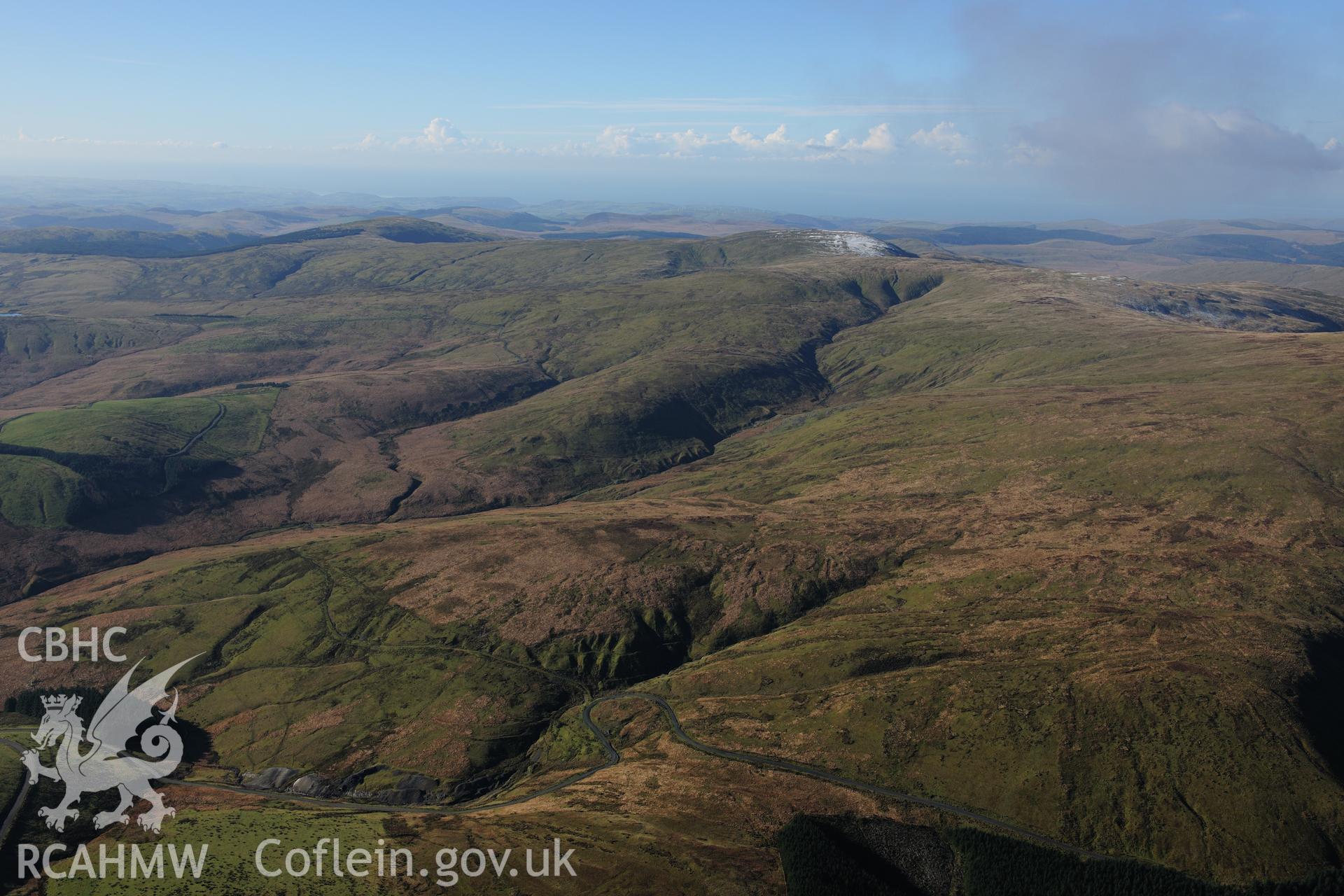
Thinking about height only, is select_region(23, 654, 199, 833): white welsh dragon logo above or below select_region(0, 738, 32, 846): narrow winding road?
below

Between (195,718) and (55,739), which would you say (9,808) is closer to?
(55,739)

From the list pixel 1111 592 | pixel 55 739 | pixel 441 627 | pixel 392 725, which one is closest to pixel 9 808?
pixel 55 739

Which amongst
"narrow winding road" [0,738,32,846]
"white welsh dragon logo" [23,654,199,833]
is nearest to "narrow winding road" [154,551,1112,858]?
"white welsh dragon logo" [23,654,199,833]

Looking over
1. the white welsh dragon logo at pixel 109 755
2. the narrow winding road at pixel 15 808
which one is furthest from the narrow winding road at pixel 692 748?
the narrow winding road at pixel 15 808

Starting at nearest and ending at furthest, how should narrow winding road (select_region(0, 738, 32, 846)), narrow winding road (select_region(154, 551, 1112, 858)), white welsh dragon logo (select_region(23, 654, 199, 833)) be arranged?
narrow winding road (select_region(0, 738, 32, 846))
narrow winding road (select_region(154, 551, 1112, 858))
white welsh dragon logo (select_region(23, 654, 199, 833))

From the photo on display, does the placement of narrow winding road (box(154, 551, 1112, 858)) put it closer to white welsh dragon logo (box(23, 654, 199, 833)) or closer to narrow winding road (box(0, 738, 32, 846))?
white welsh dragon logo (box(23, 654, 199, 833))

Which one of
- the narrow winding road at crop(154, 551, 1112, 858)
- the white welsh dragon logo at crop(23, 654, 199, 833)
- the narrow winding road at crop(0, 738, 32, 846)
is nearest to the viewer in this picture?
the narrow winding road at crop(0, 738, 32, 846)

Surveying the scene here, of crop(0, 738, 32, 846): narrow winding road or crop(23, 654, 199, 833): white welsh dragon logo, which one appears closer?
crop(0, 738, 32, 846): narrow winding road

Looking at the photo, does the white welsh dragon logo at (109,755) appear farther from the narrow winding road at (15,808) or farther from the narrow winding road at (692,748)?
the narrow winding road at (692,748)

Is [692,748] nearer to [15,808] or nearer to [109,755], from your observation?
[109,755]
